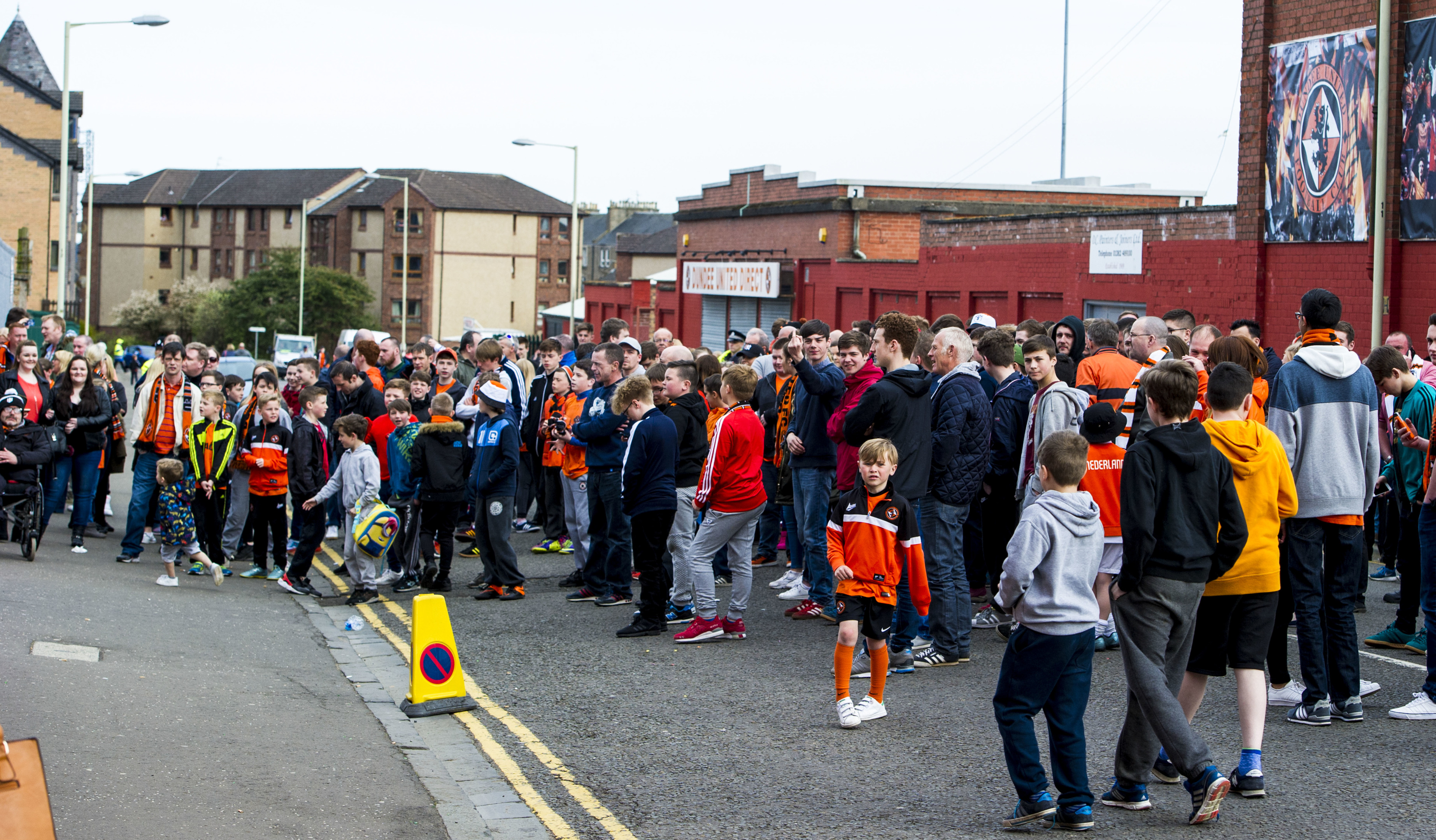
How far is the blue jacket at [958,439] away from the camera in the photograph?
8297mm

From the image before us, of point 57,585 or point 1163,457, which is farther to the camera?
point 57,585

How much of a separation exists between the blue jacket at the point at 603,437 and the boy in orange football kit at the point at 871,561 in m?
3.23

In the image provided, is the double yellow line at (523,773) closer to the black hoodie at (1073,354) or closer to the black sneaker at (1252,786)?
the black sneaker at (1252,786)

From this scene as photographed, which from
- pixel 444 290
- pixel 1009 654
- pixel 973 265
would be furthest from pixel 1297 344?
pixel 444 290

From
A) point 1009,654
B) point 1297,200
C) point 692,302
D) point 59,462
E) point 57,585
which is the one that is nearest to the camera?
point 1009,654

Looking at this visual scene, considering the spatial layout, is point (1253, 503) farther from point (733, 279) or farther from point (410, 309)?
point (410, 309)

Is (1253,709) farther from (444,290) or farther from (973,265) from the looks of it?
(444,290)

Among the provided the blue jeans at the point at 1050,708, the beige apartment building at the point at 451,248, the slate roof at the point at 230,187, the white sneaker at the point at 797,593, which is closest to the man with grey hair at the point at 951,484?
the white sneaker at the point at 797,593

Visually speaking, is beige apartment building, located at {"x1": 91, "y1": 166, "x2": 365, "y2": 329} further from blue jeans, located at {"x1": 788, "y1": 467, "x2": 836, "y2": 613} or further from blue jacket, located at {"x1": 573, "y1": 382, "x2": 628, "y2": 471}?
blue jeans, located at {"x1": 788, "y1": 467, "x2": 836, "y2": 613}

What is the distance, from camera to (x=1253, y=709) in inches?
225

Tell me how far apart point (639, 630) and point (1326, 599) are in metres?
4.69

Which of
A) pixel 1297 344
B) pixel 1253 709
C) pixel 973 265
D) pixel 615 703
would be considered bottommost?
pixel 615 703

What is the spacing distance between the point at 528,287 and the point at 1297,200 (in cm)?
7895

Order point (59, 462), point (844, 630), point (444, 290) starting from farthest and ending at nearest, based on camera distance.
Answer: point (444, 290) < point (59, 462) < point (844, 630)
